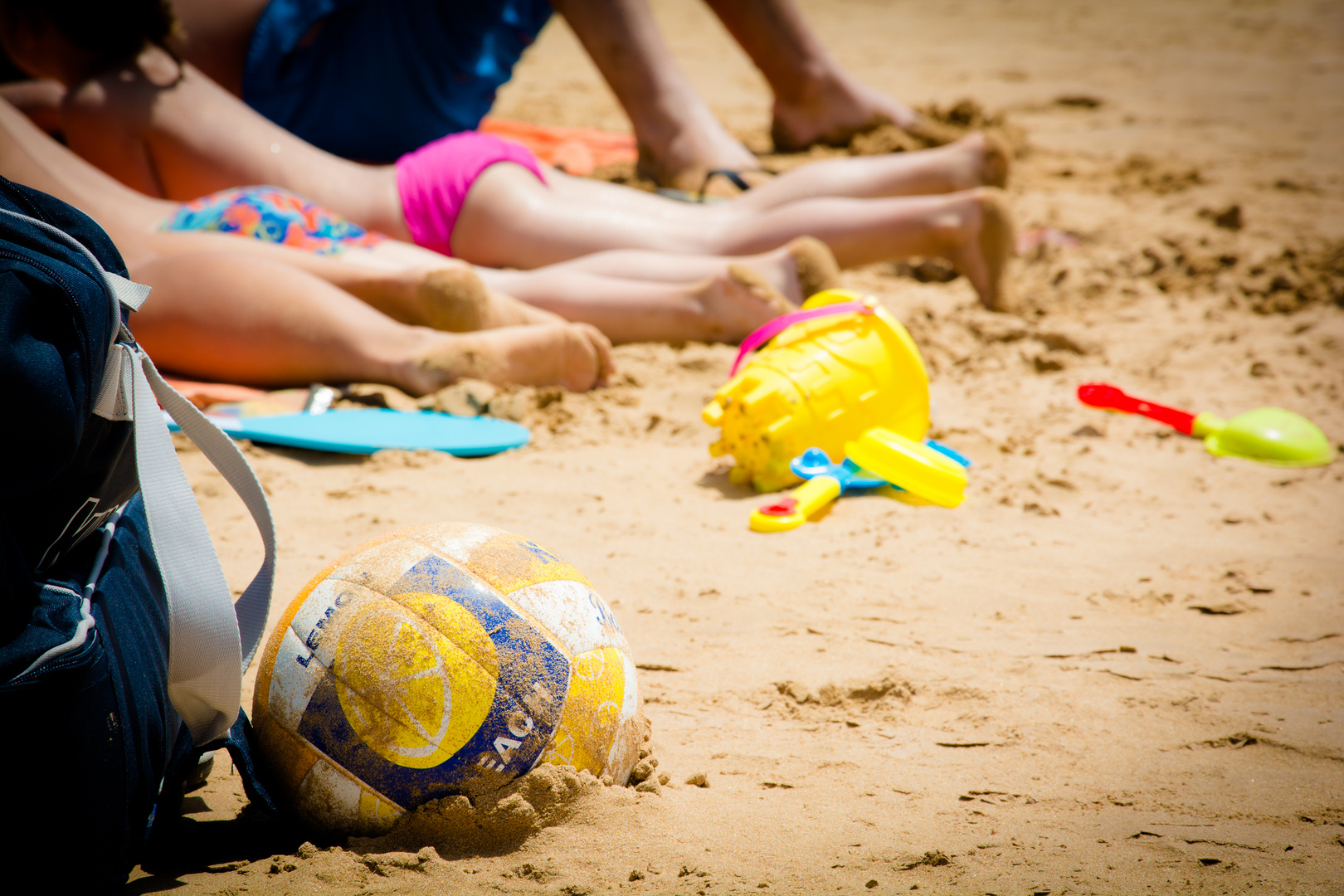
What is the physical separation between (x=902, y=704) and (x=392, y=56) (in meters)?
3.48

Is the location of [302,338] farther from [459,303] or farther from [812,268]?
[812,268]

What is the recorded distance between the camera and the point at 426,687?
128 centimetres

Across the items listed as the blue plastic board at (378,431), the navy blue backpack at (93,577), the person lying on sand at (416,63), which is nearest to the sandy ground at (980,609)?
the blue plastic board at (378,431)

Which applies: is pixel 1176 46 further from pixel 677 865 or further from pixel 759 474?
pixel 677 865

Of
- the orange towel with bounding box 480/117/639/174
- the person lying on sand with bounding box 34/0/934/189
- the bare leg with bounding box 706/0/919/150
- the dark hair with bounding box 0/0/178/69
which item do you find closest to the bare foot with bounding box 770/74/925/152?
the bare leg with bounding box 706/0/919/150

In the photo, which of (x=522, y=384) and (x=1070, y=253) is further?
(x=1070, y=253)

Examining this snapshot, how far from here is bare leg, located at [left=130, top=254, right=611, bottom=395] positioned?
113 inches

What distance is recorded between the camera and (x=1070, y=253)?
14.3ft

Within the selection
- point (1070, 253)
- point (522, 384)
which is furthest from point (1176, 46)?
point (522, 384)

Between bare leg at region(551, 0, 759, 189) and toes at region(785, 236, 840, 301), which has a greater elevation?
bare leg at region(551, 0, 759, 189)

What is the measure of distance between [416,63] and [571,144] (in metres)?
1.51

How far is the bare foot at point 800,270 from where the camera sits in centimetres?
333

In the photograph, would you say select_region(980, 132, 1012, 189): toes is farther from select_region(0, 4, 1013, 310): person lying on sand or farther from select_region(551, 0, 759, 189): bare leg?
select_region(551, 0, 759, 189): bare leg

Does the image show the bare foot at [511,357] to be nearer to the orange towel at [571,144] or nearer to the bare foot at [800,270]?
the bare foot at [800,270]
